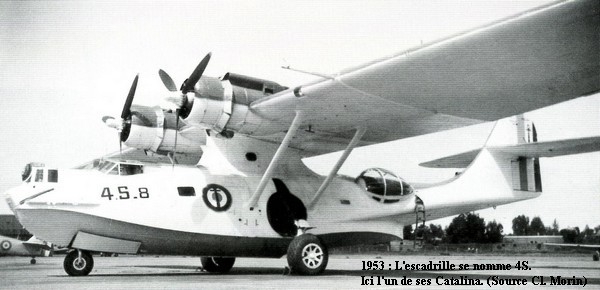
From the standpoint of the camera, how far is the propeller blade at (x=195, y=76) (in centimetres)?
1088

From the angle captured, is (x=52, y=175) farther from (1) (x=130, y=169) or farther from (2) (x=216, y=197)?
(2) (x=216, y=197)

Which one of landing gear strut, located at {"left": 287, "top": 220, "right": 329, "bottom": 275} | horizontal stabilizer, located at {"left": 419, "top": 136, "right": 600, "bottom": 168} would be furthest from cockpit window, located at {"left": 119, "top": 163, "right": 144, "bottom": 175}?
horizontal stabilizer, located at {"left": 419, "top": 136, "right": 600, "bottom": 168}

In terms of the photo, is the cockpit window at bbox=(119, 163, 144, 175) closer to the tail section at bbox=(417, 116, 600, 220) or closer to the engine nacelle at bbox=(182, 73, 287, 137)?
the engine nacelle at bbox=(182, 73, 287, 137)

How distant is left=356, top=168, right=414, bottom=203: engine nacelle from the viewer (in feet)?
43.8

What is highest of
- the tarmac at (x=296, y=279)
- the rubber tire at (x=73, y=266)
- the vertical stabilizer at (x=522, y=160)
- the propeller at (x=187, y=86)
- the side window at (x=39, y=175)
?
the propeller at (x=187, y=86)

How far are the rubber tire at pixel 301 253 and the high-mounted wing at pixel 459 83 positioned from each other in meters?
2.40

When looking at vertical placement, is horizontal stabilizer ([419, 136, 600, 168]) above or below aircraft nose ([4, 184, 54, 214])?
above

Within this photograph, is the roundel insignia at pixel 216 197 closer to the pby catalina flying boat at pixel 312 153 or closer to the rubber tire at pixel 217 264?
the pby catalina flying boat at pixel 312 153

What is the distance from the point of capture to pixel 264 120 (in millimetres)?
11625

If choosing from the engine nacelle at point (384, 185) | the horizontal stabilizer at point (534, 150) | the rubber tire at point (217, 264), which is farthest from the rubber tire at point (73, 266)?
the horizontal stabilizer at point (534, 150)

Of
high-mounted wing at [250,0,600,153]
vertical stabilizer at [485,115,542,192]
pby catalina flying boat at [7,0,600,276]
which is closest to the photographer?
high-mounted wing at [250,0,600,153]

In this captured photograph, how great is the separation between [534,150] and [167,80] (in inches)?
338

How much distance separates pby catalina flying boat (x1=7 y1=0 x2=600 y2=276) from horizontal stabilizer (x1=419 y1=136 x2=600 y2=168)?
6 cm

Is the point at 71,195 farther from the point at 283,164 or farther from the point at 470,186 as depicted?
the point at 470,186
